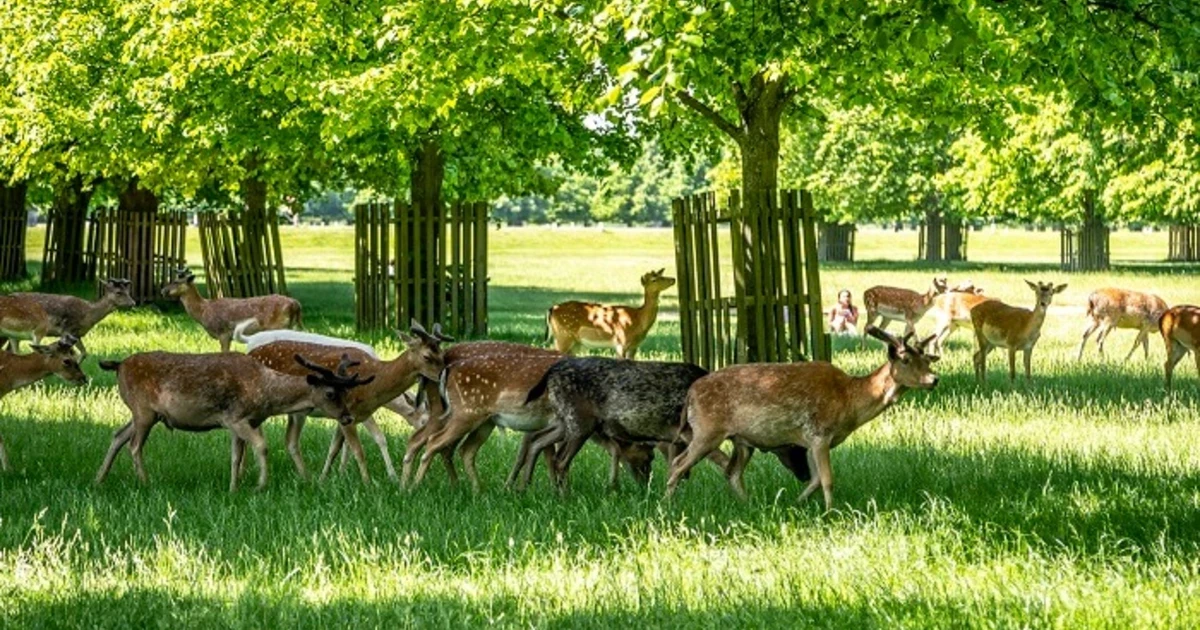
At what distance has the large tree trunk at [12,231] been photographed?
39.8m

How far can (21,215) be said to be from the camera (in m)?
39.9

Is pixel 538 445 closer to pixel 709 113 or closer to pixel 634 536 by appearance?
pixel 634 536

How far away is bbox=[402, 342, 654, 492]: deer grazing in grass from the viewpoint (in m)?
11.5

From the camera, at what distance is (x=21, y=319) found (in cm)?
2003

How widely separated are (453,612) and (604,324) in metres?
12.5

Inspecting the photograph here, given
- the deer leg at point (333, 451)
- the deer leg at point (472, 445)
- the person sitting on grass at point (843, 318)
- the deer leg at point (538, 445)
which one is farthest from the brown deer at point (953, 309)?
the deer leg at point (538, 445)

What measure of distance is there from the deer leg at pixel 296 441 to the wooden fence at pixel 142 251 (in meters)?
20.2

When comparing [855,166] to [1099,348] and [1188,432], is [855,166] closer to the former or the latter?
[1099,348]

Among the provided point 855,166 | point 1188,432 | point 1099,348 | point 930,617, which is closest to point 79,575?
point 930,617

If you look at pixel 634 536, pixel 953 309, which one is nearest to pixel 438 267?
pixel 953 309

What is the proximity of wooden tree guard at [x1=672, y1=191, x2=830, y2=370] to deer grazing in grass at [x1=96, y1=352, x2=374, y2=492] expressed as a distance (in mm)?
6527

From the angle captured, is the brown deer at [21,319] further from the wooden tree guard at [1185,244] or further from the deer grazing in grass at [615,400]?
the wooden tree guard at [1185,244]

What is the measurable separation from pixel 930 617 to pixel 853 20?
6.49 metres

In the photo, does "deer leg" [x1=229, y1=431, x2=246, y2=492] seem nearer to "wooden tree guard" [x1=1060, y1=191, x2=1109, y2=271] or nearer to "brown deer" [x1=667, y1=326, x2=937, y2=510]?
"brown deer" [x1=667, y1=326, x2=937, y2=510]
